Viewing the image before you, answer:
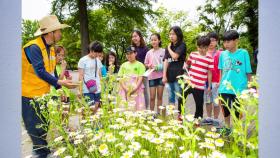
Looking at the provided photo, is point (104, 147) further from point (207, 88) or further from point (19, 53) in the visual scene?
point (207, 88)

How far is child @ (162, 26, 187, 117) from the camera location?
5.92 m

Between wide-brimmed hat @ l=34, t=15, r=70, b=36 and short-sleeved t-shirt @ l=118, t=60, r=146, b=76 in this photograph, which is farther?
short-sleeved t-shirt @ l=118, t=60, r=146, b=76

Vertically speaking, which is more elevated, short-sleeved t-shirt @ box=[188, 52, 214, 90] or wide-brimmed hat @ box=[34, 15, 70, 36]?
wide-brimmed hat @ box=[34, 15, 70, 36]

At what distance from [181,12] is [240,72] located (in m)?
44.6

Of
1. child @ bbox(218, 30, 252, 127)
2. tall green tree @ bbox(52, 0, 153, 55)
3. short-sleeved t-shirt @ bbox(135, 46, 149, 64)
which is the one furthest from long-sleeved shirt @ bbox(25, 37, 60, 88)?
tall green tree @ bbox(52, 0, 153, 55)

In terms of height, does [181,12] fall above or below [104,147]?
above

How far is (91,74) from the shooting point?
568 cm

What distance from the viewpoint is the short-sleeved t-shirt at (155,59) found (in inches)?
252

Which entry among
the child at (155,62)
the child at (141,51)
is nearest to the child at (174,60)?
the child at (155,62)

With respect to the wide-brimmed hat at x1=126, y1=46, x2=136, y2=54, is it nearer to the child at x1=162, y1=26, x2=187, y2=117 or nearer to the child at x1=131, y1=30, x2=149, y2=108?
the child at x1=131, y1=30, x2=149, y2=108

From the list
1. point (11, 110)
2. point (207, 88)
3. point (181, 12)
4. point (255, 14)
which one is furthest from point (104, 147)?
point (181, 12)

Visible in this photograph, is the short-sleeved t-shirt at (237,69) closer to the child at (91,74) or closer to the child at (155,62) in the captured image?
the child at (155,62)

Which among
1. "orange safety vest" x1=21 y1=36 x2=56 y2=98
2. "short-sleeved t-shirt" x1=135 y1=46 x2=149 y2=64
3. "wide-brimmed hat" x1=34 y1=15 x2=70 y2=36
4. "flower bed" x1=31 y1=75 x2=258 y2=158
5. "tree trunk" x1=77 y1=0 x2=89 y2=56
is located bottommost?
"flower bed" x1=31 y1=75 x2=258 y2=158

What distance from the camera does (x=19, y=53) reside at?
1.49 m
